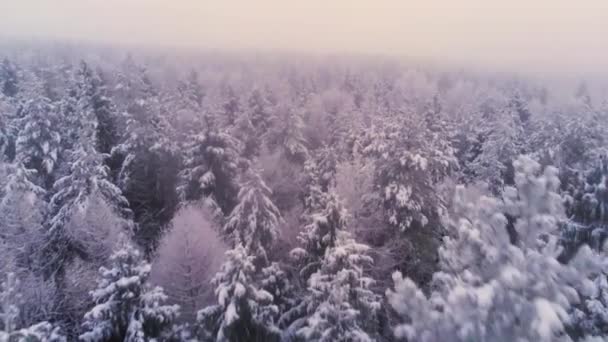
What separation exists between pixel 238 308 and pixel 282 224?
9.15 metres

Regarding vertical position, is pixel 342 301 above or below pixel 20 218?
above

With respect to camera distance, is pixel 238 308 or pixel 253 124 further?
pixel 253 124

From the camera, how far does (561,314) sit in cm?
537

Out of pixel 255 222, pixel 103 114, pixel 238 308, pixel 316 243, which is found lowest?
pixel 238 308

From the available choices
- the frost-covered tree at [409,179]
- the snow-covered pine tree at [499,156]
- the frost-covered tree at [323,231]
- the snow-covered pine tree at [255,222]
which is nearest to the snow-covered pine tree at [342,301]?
the frost-covered tree at [323,231]

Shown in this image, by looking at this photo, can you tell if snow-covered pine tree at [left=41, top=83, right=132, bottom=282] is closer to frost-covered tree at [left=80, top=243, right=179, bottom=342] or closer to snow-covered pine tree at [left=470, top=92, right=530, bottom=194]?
frost-covered tree at [left=80, top=243, right=179, bottom=342]

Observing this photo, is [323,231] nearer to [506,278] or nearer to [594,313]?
[594,313]

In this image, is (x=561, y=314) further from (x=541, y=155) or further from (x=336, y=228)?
(x=541, y=155)

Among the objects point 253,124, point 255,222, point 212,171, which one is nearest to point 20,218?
point 212,171

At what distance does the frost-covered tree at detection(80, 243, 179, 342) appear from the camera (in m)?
11.1

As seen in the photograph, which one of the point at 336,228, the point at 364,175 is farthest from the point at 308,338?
the point at 364,175

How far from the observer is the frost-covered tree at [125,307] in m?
11.1

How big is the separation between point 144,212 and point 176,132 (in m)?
5.34

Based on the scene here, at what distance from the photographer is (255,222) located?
16375 millimetres
